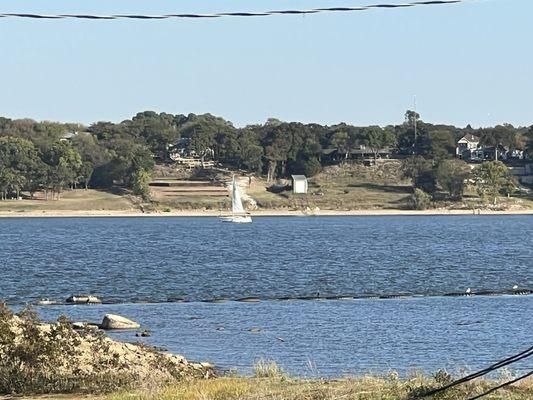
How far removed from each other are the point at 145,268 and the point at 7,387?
57067 mm

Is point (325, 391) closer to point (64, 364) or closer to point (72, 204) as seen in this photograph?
point (64, 364)

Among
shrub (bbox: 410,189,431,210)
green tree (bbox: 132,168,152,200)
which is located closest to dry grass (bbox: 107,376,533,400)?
green tree (bbox: 132,168,152,200)

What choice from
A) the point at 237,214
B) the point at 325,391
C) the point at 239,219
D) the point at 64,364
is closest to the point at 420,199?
the point at 237,214

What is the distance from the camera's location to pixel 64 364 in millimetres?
22969

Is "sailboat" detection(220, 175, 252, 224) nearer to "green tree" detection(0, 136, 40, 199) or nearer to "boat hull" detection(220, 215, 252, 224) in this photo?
"boat hull" detection(220, 215, 252, 224)

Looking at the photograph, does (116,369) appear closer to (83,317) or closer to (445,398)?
(445,398)

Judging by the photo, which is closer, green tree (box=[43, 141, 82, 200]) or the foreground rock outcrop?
the foreground rock outcrop

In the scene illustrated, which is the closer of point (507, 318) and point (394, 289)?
point (507, 318)

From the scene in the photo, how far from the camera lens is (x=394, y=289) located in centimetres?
6066

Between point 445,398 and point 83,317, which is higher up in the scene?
point 445,398

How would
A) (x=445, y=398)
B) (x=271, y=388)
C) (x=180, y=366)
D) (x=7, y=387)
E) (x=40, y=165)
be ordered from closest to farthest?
(x=445, y=398)
(x=271, y=388)
(x=7, y=387)
(x=180, y=366)
(x=40, y=165)

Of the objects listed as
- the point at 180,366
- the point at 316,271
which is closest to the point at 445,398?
the point at 180,366

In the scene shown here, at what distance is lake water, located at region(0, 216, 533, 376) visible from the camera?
1363 inches

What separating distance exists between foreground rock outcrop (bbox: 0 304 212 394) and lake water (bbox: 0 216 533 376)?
4.82 m
